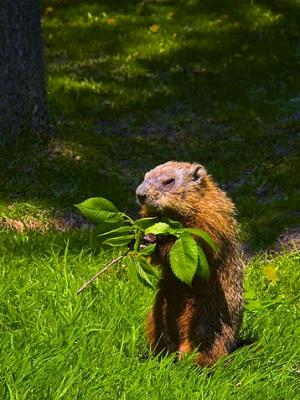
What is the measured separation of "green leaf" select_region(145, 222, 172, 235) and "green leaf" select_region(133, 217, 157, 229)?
12cm

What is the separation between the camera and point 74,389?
3.78 meters

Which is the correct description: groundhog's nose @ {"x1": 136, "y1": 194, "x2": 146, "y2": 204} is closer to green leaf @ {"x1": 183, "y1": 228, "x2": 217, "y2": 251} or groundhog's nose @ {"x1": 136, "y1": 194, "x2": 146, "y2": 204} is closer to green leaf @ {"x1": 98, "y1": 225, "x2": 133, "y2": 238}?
green leaf @ {"x1": 98, "y1": 225, "x2": 133, "y2": 238}

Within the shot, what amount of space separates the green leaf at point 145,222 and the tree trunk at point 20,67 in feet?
15.7

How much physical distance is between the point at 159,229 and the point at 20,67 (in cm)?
507

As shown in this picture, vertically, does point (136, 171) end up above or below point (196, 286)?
below

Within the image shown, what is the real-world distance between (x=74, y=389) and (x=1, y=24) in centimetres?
582

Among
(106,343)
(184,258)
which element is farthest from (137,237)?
(106,343)

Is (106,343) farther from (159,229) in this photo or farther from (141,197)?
(141,197)

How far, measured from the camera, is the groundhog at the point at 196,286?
4535 mm

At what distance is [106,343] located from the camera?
4453 mm

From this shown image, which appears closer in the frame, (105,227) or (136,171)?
(105,227)

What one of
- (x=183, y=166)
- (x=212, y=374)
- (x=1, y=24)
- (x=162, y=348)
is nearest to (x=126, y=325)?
(x=162, y=348)

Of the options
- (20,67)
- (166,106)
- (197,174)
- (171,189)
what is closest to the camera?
(171,189)

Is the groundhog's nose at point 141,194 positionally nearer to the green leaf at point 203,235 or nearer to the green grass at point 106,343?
the green leaf at point 203,235
